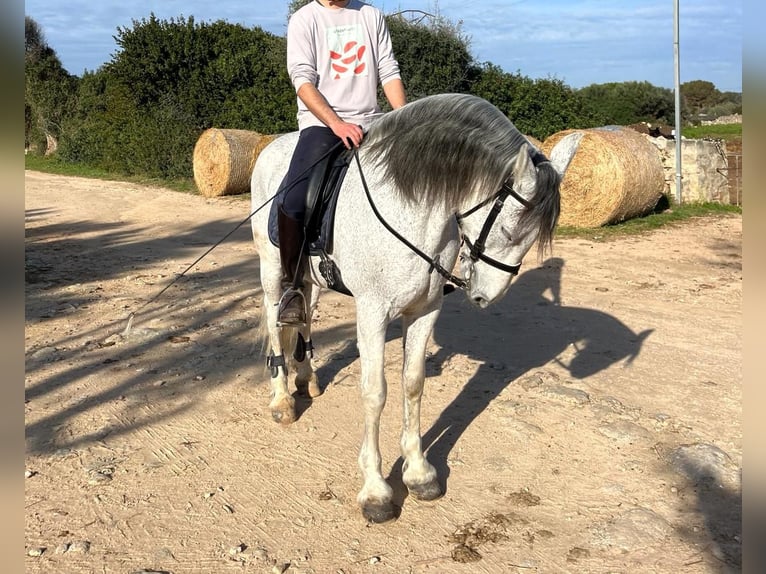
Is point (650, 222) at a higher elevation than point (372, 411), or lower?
higher

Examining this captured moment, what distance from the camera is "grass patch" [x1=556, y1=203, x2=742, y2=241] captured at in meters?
11.0

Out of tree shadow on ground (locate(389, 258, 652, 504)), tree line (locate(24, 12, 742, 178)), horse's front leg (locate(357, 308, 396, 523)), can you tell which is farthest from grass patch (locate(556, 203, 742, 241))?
horse's front leg (locate(357, 308, 396, 523))

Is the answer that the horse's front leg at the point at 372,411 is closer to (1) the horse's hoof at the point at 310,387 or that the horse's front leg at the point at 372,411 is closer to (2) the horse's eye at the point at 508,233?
(2) the horse's eye at the point at 508,233

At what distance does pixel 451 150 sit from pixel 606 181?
8.86 meters

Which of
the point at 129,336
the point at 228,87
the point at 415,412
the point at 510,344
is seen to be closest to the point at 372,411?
the point at 415,412

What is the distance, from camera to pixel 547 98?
19.2 meters

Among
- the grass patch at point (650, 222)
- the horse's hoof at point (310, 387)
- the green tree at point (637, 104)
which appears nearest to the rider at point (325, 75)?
the horse's hoof at point (310, 387)

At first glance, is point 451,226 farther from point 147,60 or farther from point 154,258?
point 147,60

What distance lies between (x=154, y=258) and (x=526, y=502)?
692 cm

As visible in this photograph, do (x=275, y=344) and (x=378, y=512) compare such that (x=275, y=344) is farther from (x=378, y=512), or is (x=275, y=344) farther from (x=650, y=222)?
(x=650, y=222)

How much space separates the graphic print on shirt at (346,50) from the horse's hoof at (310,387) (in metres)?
2.21

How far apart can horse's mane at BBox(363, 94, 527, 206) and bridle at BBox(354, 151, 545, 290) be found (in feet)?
0.15

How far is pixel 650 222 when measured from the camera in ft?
38.1
